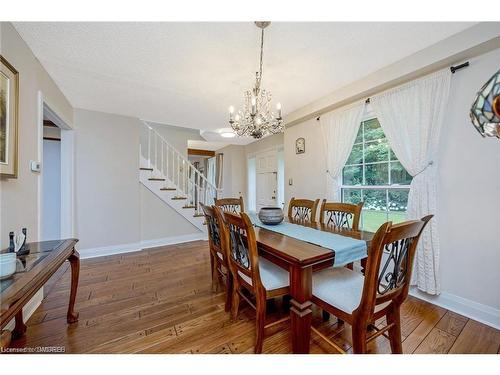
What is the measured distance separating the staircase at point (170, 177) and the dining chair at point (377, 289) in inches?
131

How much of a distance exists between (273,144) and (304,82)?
2210mm

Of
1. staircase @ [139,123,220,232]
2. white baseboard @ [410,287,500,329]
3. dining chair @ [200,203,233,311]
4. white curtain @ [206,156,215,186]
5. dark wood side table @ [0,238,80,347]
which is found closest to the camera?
dark wood side table @ [0,238,80,347]

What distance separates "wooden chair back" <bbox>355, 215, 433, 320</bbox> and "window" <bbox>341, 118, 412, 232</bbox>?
132cm

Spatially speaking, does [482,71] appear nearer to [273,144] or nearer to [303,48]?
[303,48]

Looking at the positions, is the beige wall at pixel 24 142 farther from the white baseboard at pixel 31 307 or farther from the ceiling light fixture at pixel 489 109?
the ceiling light fixture at pixel 489 109

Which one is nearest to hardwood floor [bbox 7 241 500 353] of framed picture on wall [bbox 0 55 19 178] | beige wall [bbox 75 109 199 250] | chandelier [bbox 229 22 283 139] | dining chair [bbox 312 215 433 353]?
dining chair [bbox 312 215 433 353]

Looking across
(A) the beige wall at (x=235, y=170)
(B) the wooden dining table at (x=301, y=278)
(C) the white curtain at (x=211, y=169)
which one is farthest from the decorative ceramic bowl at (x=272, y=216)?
(C) the white curtain at (x=211, y=169)

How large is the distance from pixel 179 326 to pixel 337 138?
2.70 meters

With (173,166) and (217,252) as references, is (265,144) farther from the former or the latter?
(217,252)

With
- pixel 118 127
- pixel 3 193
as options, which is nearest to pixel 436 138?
pixel 3 193

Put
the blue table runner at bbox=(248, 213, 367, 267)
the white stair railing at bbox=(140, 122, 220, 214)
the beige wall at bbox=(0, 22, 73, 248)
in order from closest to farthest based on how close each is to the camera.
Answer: the blue table runner at bbox=(248, 213, 367, 267), the beige wall at bbox=(0, 22, 73, 248), the white stair railing at bbox=(140, 122, 220, 214)

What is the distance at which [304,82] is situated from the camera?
245cm

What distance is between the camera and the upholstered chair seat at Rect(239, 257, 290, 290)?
1.38 m

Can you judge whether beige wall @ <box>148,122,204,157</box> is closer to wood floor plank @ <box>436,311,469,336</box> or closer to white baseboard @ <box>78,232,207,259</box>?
white baseboard @ <box>78,232,207,259</box>
